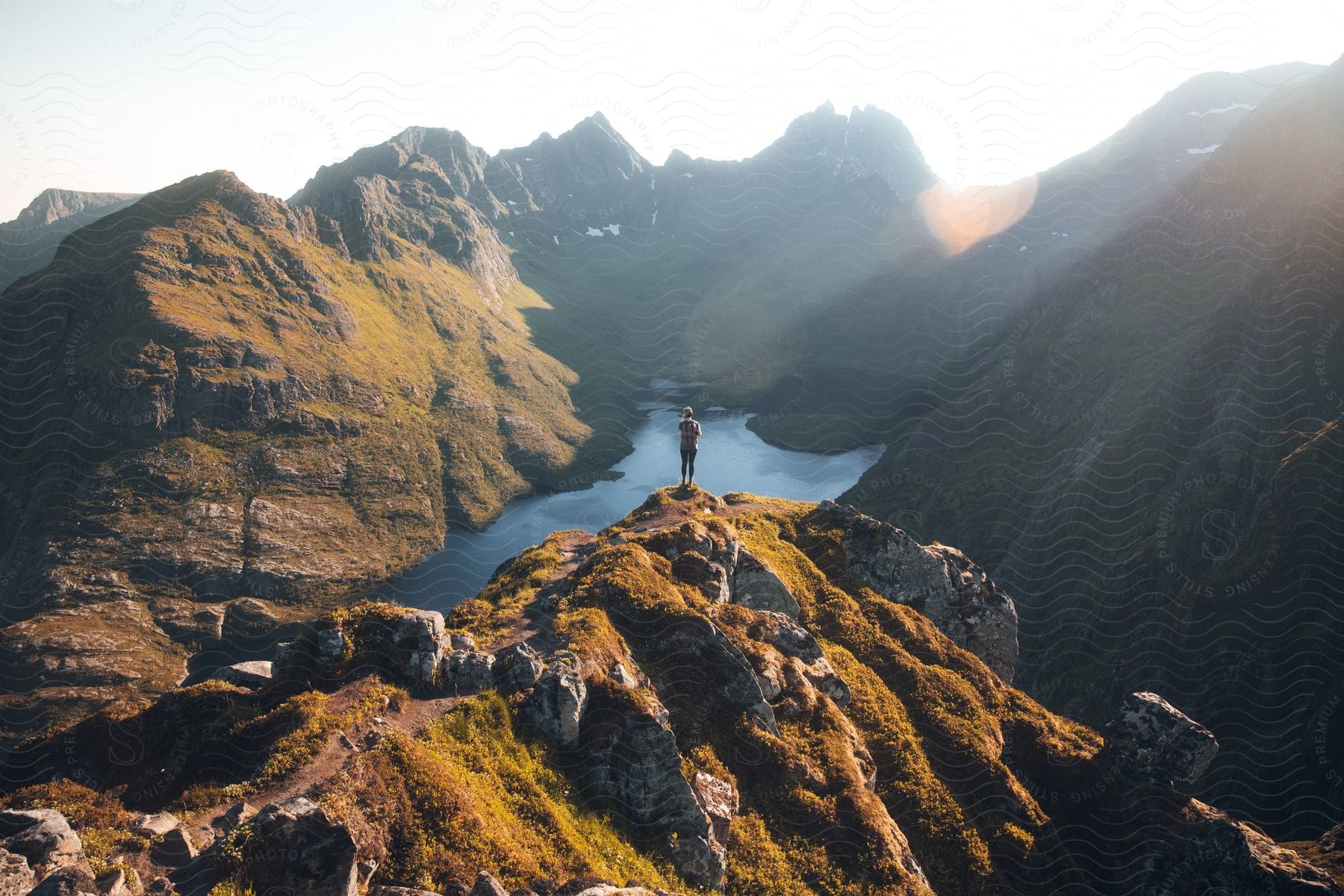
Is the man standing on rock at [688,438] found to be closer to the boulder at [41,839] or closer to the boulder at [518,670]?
the boulder at [518,670]

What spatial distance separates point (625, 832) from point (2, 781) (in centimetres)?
2042

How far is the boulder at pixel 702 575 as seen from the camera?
30.7 meters

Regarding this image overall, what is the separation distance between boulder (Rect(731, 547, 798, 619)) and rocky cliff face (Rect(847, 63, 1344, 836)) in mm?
60962

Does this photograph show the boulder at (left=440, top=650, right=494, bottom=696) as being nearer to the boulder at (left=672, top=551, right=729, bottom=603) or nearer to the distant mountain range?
the boulder at (left=672, top=551, right=729, bottom=603)

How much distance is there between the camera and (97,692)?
109812 millimetres

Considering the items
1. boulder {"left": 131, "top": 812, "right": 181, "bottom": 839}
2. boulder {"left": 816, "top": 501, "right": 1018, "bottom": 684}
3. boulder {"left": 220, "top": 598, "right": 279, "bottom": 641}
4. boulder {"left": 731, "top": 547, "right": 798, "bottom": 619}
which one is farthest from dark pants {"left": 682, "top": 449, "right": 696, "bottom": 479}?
boulder {"left": 220, "top": 598, "right": 279, "bottom": 641}

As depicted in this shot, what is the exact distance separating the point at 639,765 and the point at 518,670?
16.7ft

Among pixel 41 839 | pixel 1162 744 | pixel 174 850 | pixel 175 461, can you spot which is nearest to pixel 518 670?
pixel 174 850


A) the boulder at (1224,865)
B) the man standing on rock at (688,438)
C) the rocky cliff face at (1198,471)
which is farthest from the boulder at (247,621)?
the boulder at (1224,865)

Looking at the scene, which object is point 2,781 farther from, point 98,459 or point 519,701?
point 98,459

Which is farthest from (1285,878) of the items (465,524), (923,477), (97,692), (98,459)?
(98,459)

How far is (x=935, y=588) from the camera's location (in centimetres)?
3931

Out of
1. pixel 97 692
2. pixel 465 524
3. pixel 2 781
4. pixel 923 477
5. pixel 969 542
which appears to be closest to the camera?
pixel 2 781

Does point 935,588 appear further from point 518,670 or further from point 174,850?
point 174,850
